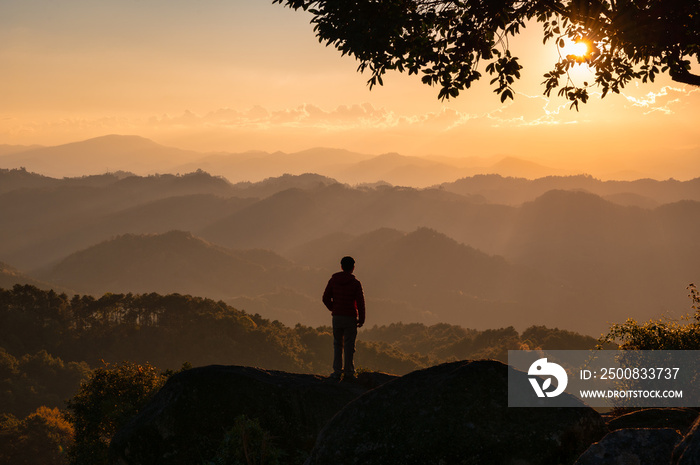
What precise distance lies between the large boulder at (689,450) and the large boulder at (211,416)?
6743mm

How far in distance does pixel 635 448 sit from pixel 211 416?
753 cm

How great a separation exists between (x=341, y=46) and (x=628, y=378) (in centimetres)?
1085

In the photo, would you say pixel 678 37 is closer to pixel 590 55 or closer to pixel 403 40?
pixel 590 55

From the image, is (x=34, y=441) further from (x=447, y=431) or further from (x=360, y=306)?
(x=447, y=431)

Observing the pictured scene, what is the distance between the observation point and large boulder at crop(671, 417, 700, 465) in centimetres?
625

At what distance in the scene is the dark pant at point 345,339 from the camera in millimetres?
13328

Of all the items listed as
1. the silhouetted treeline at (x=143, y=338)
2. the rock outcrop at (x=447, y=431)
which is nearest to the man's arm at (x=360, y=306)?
the rock outcrop at (x=447, y=431)

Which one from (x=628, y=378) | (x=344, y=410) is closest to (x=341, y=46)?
(x=344, y=410)

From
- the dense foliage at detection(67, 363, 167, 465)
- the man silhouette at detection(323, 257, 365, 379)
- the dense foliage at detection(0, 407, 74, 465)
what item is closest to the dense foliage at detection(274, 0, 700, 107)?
the man silhouette at detection(323, 257, 365, 379)

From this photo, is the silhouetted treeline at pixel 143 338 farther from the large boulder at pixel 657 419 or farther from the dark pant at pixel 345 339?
the large boulder at pixel 657 419

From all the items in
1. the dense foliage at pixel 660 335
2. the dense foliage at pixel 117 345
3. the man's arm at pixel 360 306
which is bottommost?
the dense foliage at pixel 117 345

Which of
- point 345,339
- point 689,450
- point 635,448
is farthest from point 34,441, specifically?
point 689,450

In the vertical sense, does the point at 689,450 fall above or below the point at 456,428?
above

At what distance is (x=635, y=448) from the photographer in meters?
7.17
